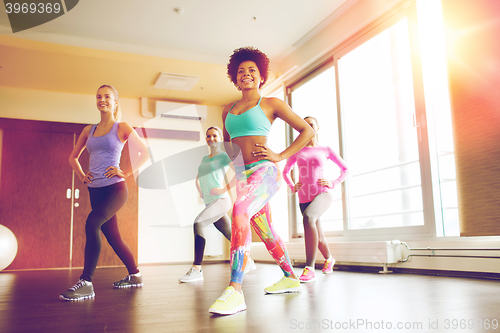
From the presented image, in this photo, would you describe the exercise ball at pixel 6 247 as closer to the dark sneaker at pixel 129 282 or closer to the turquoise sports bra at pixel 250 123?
the dark sneaker at pixel 129 282

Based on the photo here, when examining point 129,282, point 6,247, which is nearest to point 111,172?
point 129,282

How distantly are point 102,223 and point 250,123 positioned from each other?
1.13m

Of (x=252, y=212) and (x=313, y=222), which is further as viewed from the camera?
(x=313, y=222)

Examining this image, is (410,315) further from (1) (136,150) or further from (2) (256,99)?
(1) (136,150)

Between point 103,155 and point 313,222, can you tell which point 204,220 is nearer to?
point 313,222

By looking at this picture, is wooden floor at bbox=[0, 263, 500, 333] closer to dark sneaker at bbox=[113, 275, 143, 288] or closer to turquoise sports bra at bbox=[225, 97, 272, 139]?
dark sneaker at bbox=[113, 275, 143, 288]

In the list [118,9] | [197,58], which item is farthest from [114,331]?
[197,58]

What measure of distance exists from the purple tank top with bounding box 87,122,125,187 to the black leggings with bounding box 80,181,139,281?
0.13 ft

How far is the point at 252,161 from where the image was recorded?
5.95ft

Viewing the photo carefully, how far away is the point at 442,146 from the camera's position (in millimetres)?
3279

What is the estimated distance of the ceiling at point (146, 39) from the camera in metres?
4.21

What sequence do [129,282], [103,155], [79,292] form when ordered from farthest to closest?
1. [129,282]
2. [103,155]
3. [79,292]

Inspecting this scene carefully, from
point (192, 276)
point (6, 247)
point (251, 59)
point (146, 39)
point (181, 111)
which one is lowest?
point (192, 276)

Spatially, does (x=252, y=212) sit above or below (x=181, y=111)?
below
